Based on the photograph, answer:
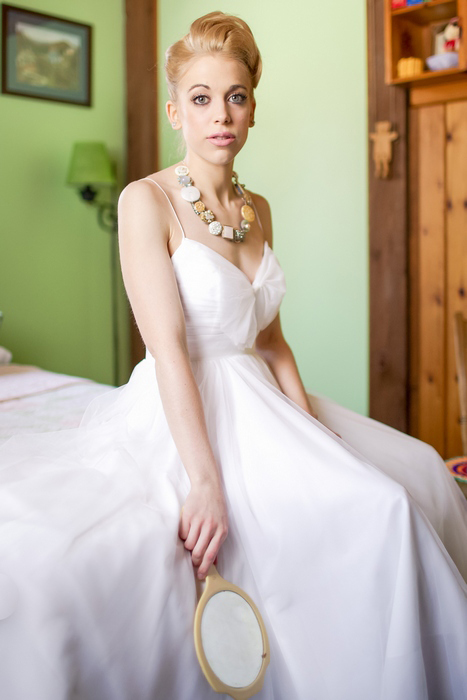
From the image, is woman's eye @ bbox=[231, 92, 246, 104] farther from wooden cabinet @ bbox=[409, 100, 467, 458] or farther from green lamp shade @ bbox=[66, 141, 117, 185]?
green lamp shade @ bbox=[66, 141, 117, 185]

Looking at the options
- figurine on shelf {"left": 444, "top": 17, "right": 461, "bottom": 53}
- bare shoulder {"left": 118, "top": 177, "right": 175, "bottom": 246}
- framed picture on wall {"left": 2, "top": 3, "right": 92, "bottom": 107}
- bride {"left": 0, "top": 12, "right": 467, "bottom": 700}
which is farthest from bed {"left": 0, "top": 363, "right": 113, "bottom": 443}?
figurine on shelf {"left": 444, "top": 17, "right": 461, "bottom": 53}

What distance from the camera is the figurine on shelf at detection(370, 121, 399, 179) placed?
300 cm

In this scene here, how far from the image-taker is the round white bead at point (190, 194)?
1.36 m

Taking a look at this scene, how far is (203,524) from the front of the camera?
1.02m

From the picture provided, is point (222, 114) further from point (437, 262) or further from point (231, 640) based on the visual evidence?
point (437, 262)

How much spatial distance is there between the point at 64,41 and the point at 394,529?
3585 mm

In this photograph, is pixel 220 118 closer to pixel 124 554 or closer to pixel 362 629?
pixel 124 554

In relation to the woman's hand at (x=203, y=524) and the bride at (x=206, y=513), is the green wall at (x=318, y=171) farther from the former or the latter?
the woman's hand at (x=203, y=524)

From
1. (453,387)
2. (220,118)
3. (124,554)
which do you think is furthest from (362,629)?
(453,387)

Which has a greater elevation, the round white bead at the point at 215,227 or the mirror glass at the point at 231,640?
the round white bead at the point at 215,227

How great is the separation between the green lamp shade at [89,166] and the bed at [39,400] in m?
1.27

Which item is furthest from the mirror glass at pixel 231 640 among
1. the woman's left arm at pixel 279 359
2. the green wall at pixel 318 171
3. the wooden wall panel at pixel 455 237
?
the green wall at pixel 318 171

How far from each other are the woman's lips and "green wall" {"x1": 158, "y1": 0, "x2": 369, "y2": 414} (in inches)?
76.4

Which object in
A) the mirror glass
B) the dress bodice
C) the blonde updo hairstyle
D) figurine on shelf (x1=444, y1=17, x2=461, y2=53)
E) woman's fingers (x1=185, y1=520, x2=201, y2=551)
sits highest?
figurine on shelf (x1=444, y1=17, x2=461, y2=53)
